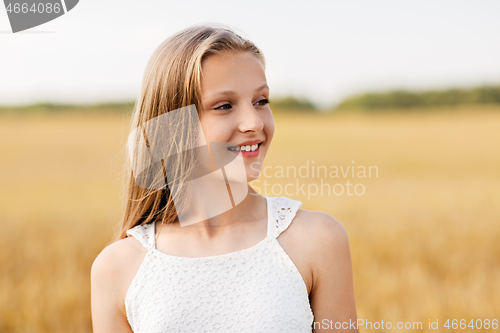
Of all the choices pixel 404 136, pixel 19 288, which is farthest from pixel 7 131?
pixel 19 288

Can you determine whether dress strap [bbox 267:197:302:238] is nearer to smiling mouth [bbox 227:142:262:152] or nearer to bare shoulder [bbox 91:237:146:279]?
smiling mouth [bbox 227:142:262:152]

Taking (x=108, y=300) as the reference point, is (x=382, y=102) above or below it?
below

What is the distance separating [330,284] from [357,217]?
4499 mm

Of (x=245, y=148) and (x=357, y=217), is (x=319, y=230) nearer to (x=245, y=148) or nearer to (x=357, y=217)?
(x=245, y=148)

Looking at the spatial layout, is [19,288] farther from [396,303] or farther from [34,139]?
[34,139]

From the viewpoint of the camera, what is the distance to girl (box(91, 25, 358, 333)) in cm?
138

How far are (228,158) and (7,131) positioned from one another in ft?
53.9

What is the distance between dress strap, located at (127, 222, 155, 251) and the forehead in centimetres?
47

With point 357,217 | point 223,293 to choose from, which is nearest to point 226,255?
point 223,293

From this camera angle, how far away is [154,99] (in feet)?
4.96

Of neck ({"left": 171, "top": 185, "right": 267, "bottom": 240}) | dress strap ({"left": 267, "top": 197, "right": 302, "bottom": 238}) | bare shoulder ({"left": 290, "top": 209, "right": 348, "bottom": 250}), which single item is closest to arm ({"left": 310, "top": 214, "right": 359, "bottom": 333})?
bare shoulder ({"left": 290, "top": 209, "right": 348, "bottom": 250})

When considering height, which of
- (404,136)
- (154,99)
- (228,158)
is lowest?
(404,136)

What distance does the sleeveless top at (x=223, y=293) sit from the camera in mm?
1356

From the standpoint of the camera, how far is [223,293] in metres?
1.41
